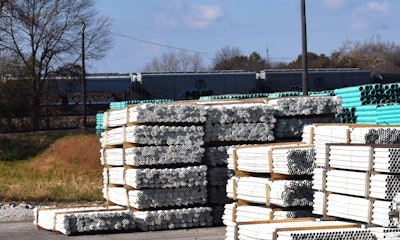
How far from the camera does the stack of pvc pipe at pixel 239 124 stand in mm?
14922

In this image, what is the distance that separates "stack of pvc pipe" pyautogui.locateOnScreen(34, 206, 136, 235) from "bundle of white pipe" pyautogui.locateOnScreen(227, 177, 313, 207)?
110 inches

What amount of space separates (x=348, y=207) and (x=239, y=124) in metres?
4.64

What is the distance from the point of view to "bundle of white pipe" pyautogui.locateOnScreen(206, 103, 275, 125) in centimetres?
1491

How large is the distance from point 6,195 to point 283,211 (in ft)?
40.8

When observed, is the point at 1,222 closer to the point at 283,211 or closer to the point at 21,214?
the point at 21,214

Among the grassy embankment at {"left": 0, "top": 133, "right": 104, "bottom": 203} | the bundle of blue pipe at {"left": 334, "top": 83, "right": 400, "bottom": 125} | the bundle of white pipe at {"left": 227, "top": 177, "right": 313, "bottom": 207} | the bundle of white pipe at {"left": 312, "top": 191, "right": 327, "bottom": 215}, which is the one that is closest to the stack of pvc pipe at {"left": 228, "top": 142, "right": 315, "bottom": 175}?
the bundle of white pipe at {"left": 227, "top": 177, "right": 313, "bottom": 207}

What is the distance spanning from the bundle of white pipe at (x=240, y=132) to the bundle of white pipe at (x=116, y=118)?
60.0 inches

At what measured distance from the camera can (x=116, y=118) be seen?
15602 millimetres

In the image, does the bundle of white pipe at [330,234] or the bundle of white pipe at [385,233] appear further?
the bundle of white pipe at [330,234]

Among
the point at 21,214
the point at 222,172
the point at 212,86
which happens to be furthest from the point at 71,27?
the point at 222,172

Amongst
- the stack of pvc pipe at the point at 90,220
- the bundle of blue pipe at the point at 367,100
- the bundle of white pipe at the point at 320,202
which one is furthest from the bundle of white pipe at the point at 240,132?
the bundle of blue pipe at the point at 367,100

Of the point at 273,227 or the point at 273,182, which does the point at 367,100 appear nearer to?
the point at 273,182

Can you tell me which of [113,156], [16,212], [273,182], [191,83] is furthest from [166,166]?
[191,83]

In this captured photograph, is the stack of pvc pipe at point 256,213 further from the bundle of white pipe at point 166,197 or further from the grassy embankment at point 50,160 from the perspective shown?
the grassy embankment at point 50,160
